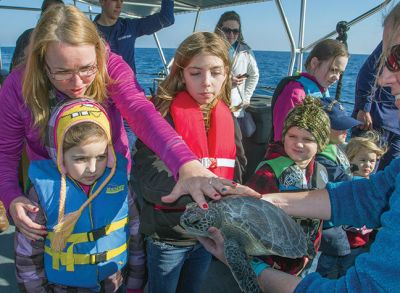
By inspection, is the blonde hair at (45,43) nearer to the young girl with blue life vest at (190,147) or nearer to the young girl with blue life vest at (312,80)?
the young girl with blue life vest at (190,147)

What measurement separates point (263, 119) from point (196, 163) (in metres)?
2.47

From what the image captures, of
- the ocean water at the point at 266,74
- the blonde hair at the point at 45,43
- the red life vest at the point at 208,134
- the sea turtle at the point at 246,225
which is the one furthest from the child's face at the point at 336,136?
the ocean water at the point at 266,74

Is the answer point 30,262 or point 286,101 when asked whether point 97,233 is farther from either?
point 286,101

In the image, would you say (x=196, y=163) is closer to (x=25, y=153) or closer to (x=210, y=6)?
(x=25, y=153)

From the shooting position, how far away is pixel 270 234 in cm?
157

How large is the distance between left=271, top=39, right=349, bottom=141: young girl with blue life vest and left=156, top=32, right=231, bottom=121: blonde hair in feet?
2.63

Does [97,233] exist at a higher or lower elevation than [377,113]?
lower

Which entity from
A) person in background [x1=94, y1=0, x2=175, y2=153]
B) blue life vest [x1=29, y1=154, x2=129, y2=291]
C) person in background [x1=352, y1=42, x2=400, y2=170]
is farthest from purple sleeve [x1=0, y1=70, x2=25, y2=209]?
person in background [x1=352, y1=42, x2=400, y2=170]

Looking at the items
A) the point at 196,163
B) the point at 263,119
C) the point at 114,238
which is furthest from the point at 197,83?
the point at 263,119

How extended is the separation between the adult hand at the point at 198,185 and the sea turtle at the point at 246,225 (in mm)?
96

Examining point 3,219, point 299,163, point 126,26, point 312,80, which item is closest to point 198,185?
point 299,163

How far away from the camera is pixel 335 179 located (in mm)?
2188

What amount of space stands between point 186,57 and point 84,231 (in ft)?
3.14

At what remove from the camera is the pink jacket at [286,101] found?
8.38 ft
